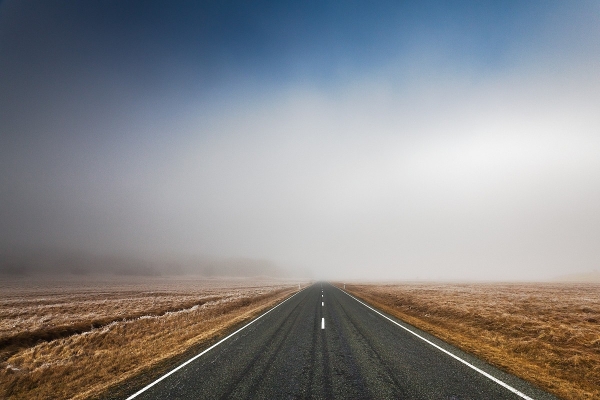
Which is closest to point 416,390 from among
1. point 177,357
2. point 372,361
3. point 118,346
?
point 372,361

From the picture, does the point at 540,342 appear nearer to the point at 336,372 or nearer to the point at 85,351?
the point at 336,372

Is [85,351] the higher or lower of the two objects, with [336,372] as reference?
lower

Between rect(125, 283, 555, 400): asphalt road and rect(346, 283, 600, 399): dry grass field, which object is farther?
rect(346, 283, 600, 399): dry grass field

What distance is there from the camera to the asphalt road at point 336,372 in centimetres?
573

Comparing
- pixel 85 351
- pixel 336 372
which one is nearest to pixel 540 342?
pixel 336 372

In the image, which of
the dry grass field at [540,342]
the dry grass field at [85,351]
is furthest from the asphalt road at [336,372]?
the dry grass field at [85,351]

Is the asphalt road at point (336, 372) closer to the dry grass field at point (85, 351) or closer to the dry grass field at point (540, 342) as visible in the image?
the dry grass field at point (540, 342)

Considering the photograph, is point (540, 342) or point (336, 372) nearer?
point (336, 372)

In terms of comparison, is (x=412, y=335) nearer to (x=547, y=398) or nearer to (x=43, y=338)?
(x=547, y=398)

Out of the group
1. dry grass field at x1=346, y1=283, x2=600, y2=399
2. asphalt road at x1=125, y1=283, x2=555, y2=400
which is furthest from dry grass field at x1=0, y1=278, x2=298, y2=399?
dry grass field at x1=346, y1=283, x2=600, y2=399

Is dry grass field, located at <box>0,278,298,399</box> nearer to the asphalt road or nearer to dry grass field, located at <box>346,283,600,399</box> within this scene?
the asphalt road

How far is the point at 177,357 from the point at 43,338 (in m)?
9.54

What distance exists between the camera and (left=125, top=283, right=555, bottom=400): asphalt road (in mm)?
5734

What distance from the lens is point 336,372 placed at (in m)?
6.99
